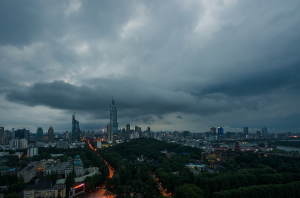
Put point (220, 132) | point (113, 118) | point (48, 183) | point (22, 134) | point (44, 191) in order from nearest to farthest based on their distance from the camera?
point (44, 191) → point (48, 183) → point (22, 134) → point (113, 118) → point (220, 132)

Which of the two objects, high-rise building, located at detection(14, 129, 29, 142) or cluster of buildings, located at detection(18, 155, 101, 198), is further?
high-rise building, located at detection(14, 129, 29, 142)

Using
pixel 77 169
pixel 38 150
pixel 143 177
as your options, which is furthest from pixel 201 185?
pixel 38 150

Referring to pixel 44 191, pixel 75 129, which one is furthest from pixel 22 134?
pixel 44 191

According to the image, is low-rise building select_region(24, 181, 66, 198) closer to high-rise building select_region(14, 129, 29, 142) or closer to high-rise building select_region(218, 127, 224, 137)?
high-rise building select_region(14, 129, 29, 142)

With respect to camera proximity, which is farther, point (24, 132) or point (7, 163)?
point (24, 132)

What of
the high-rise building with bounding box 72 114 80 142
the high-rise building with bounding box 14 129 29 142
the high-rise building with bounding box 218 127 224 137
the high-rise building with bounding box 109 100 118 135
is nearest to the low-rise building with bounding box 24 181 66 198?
the high-rise building with bounding box 72 114 80 142

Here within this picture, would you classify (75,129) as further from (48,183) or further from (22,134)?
(48,183)

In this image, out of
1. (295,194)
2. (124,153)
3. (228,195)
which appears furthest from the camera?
(124,153)

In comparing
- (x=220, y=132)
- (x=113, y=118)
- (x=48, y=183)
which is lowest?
(x=220, y=132)

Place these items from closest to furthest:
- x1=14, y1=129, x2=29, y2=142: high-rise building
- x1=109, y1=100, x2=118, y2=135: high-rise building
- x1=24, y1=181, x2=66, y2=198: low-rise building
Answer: x1=24, y1=181, x2=66, y2=198: low-rise building → x1=14, y1=129, x2=29, y2=142: high-rise building → x1=109, y1=100, x2=118, y2=135: high-rise building

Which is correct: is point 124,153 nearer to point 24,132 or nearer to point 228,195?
point 228,195

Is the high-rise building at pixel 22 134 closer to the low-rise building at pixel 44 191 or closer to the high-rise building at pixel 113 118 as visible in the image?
the high-rise building at pixel 113 118
